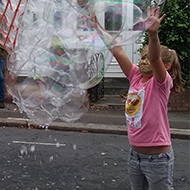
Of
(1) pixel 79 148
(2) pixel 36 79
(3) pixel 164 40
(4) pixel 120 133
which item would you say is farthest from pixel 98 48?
(3) pixel 164 40

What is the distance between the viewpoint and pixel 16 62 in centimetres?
306

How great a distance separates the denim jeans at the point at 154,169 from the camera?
7.35 ft

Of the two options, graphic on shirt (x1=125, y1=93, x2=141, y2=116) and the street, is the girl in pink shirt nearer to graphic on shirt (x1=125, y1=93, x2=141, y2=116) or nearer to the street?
graphic on shirt (x1=125, y1=93, x2=141, y2=116)

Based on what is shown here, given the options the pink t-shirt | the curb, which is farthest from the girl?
the curb

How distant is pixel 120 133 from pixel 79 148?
5.02 ft

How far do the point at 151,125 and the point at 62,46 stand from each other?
0.99m

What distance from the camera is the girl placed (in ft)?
7.36

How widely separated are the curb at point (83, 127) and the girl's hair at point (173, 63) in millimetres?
4391

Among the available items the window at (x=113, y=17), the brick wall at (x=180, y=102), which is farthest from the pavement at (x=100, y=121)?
the window at (x=113, y=17)

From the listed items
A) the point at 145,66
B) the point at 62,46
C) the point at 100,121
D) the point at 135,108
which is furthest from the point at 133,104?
the point at 100,121

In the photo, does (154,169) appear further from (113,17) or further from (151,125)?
(113,17)

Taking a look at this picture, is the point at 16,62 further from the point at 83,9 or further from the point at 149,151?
the point at 149,151

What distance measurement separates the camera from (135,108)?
7.69 ft

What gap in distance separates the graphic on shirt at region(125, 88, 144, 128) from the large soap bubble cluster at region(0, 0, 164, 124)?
0.42 meters
